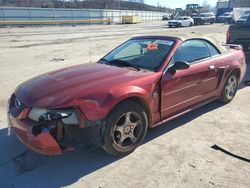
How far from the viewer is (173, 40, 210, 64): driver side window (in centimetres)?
433

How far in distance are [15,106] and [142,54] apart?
2.12 m

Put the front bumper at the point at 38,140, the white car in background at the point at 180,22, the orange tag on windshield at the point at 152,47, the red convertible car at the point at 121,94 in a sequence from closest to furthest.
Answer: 1. the front bumper at the point at 38,140
2. the red convertible car at the point at 121,94
3. the orange tag on windshield at the point at 152,47
4. the white car in background at the point at 180,22

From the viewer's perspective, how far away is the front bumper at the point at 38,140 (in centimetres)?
302

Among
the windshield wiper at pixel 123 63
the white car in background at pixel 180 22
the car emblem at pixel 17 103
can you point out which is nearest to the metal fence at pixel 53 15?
the white car in background at pixel 180 22

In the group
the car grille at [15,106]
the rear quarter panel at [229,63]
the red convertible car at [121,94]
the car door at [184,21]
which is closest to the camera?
the red convertible car at [121,94]

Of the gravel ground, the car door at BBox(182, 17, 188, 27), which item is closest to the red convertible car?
the gravel ground

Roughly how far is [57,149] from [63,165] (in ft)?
1.50

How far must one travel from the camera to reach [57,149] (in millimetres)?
3111

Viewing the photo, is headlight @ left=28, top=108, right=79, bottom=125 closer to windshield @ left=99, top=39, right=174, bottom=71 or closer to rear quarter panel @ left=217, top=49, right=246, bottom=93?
windshield @ left=99, top=39, right=174, bottom=71

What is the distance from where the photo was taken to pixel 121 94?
3.36 meters

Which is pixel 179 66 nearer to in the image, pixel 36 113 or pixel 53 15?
pixel 36 113

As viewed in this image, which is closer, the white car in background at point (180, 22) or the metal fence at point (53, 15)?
the metal fence at point (53, 15)

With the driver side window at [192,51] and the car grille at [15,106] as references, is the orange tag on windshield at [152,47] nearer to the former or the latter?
the driver side window at [192,51]

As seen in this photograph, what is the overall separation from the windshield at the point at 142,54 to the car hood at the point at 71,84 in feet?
0.93
